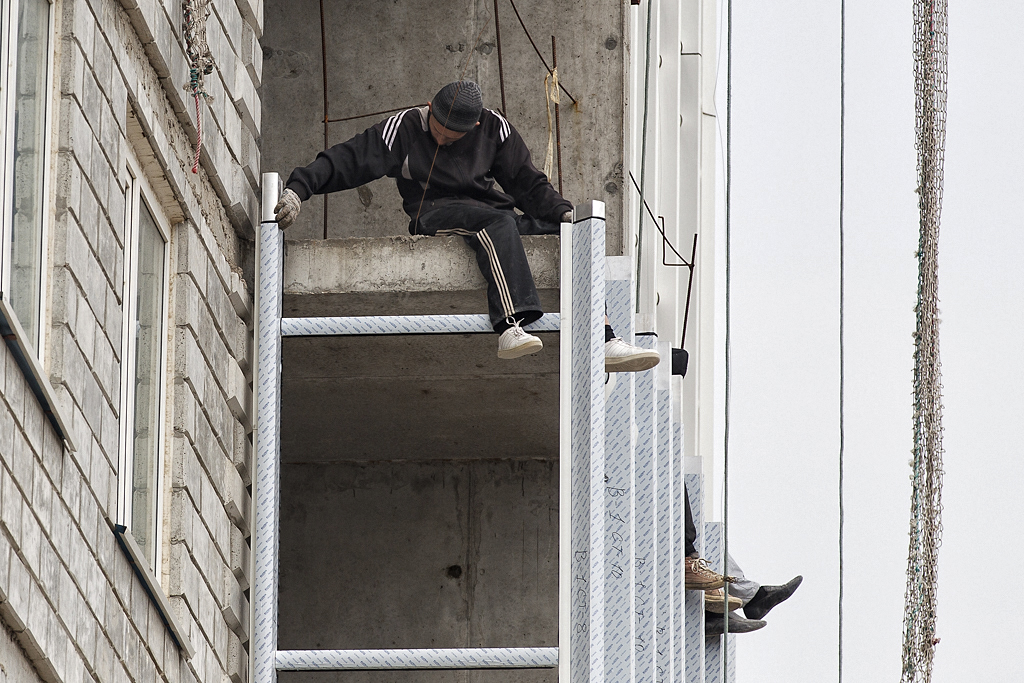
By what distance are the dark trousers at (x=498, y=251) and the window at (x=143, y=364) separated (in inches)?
73.2

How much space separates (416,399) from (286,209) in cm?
303

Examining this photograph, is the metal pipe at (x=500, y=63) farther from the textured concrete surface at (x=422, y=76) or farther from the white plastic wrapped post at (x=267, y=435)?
the white plastic wrapped post at (x=267, y=435)

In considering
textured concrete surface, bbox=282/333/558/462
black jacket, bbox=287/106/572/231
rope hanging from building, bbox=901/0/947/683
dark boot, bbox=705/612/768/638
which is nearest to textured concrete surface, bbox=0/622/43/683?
black jacket, bbox=287/106/572/231

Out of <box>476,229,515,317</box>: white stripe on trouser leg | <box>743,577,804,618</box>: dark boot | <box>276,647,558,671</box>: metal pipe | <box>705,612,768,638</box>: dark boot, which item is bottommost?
<box>705,612,768,638</box>: dark boot

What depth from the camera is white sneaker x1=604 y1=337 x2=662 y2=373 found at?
9906 millimetres

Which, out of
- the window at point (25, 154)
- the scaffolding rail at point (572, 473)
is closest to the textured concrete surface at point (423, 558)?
the scaffolding rail at point (572, 473)

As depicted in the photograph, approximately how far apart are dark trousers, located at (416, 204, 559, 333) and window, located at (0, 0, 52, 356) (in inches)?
132

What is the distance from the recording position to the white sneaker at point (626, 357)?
9.91 m

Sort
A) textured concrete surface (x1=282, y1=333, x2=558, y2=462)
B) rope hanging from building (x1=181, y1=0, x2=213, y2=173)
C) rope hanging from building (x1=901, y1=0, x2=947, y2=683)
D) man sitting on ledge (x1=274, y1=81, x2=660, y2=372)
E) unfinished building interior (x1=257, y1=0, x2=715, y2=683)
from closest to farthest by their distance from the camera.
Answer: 1. rope hanging from building (x1=181, y1=0, x2=213, y2=173)
2. man sitting on ledge (x1=274, y1=81, x2=660, y2=372)
3. unfinished building interior (x1=257, y1=0, x2=715, y2=683)
4. textured concrete surface (x1=282, y1=333, x2=558, y2=462)
5. rope hanging from building (x1=901, y1=0, x2=947, y2=683)

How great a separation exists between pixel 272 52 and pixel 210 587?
17.6 feet

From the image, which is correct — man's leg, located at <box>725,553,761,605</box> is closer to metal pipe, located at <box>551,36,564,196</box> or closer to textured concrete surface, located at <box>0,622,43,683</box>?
metal pipe, located at <box>551,36,564,196</box>

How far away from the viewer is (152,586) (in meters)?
8.14

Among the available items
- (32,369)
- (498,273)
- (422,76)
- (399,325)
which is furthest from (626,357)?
(32,369)

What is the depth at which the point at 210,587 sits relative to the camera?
9250 millimetres
